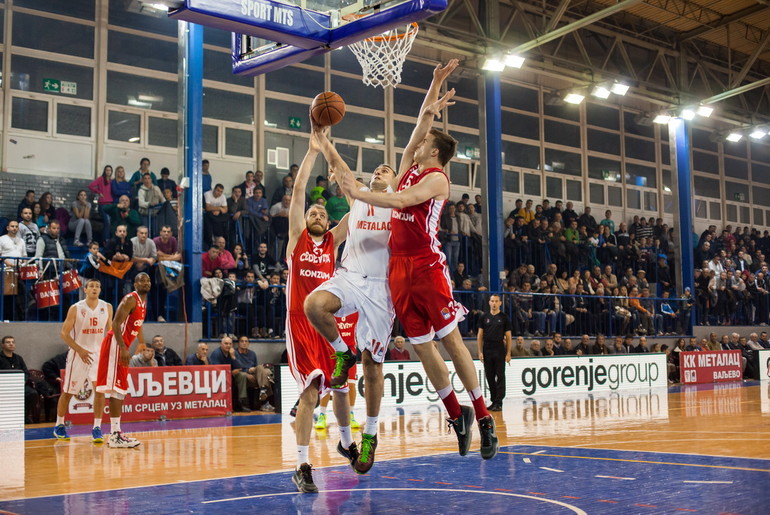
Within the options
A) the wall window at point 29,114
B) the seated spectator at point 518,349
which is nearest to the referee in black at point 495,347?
the seated spectator at point 518,349

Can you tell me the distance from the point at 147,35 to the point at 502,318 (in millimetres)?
10458

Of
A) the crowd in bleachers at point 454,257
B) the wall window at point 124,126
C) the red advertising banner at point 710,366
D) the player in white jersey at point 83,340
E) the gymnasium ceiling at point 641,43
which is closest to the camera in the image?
the player in white jersey at point 83,340

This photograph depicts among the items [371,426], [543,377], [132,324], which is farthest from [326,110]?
[543,377]

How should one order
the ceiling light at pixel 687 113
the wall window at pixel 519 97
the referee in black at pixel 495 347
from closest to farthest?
the referee in black at pixel 495 347 → the wall window at pixel 519 97 → the ceiling light at pixel 687 113

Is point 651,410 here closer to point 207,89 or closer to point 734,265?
point 207,89

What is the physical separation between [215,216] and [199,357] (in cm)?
342

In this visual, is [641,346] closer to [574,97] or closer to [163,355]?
[574,97]

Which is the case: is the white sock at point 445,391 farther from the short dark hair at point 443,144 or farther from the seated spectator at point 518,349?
the seated spectator at point 518,349

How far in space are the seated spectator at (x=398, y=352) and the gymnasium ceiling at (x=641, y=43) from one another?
7.29 metres

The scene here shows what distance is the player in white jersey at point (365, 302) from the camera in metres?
5.96

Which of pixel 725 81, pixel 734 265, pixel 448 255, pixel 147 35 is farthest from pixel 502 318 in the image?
pixel 725 81

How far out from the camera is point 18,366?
12.1 metres

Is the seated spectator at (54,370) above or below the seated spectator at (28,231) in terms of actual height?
below

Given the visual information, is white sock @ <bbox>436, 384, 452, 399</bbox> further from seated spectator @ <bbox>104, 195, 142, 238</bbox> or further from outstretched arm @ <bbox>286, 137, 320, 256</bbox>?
seated spectator @ <bbox>104, 195, 142, 238</bbox>
